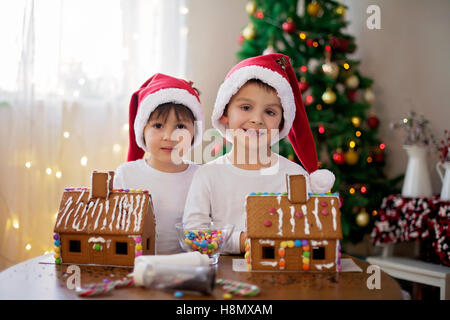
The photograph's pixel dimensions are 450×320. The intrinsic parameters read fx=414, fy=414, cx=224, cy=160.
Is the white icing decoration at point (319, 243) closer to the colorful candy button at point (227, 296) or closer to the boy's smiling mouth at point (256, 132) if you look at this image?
the colorful candy button at point (227, 296)

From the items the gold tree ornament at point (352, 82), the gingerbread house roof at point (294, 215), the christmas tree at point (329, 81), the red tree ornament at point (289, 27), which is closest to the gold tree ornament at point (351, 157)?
the christmas tree at point (329, 81)

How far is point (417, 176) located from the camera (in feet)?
8.75

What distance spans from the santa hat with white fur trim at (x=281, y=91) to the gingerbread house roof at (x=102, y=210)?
18.3 inches

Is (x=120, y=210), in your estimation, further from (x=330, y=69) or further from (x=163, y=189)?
(x=330, y=69)

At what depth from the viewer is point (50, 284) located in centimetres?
87

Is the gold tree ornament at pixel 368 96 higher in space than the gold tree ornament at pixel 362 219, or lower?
higher

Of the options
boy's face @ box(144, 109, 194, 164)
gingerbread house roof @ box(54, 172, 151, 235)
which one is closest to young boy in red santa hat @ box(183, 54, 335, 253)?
boy's face @ box(144, 109, 194, 164)

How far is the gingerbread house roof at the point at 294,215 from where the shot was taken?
96 centimetres

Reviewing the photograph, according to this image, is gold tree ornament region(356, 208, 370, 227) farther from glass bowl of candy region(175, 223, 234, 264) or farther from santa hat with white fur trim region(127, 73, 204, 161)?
glass bowl of candy region(175, 223, 234, 264)

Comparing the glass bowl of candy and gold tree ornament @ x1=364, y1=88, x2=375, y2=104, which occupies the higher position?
gold tree ornament @ x1=364, y1=88, x2=375, y2=104

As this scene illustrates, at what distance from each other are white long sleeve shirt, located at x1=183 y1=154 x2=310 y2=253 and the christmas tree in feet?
4.36

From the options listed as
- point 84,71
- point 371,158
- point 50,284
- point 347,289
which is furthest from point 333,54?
point 50,284

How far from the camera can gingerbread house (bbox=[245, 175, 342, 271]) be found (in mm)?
963

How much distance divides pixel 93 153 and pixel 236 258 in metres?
1.71
